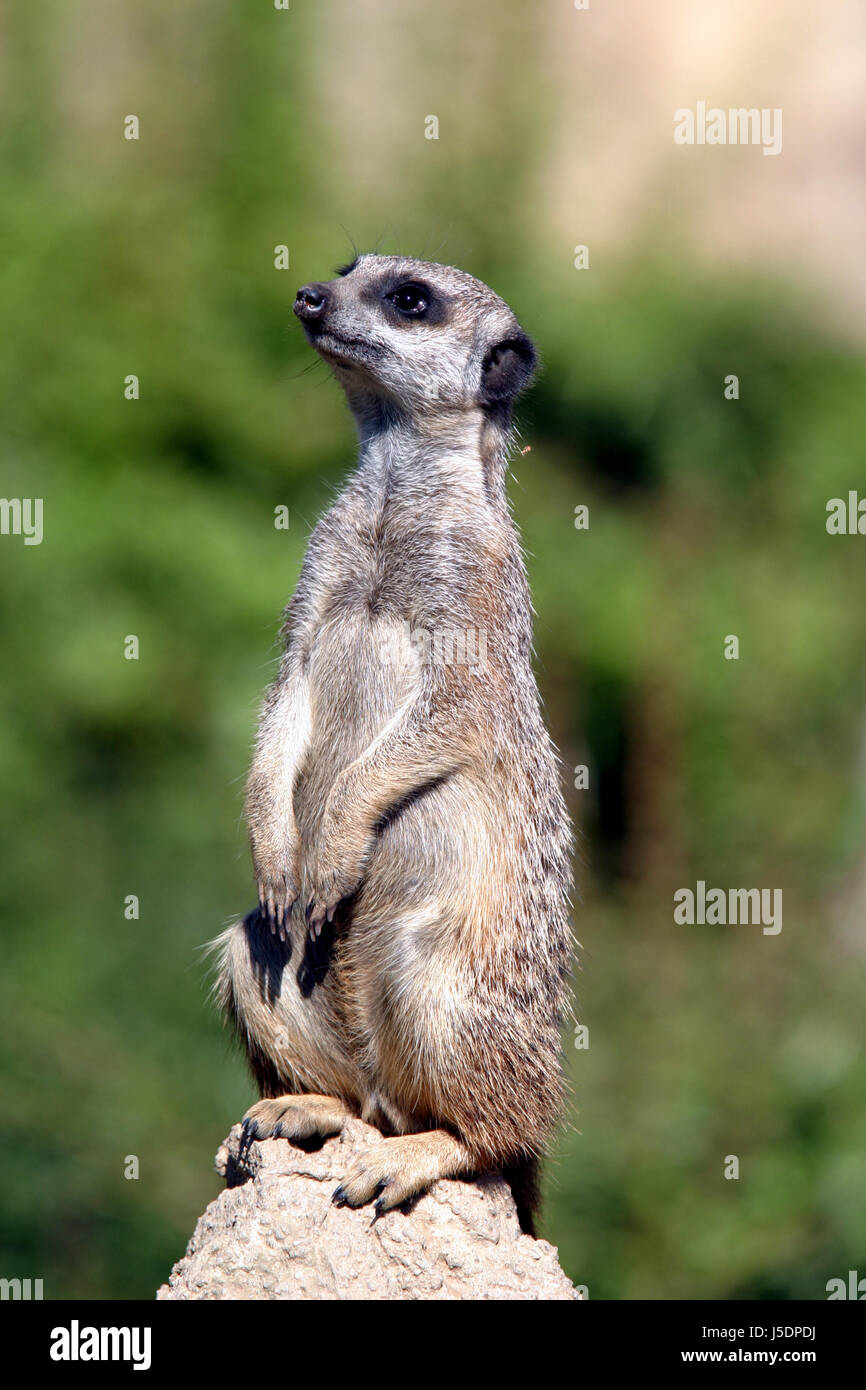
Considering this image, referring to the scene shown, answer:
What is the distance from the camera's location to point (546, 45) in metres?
11.9

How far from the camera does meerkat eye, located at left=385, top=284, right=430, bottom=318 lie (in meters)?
4.10

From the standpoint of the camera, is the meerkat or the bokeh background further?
the bokeh background

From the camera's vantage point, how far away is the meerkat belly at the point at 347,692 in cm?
391

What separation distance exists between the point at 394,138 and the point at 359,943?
334 inches

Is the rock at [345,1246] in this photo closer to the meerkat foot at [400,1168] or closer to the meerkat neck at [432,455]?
the meerkat foot at [400,1168]

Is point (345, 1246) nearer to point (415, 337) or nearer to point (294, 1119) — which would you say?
point (294, 1119)

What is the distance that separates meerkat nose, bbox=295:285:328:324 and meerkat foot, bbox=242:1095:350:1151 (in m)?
1.88

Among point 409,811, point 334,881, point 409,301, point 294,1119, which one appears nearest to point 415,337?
point 409,301

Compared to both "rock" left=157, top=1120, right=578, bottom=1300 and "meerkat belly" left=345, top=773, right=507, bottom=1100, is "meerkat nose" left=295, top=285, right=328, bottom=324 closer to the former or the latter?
"meerkat belly" left=345, top=773, right=507, bottom=1100

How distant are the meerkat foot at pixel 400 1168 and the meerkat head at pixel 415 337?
5.81ft

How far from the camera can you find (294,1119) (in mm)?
3736

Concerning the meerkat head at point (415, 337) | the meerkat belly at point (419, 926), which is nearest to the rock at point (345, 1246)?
the meerkat belly at point (419, 926)

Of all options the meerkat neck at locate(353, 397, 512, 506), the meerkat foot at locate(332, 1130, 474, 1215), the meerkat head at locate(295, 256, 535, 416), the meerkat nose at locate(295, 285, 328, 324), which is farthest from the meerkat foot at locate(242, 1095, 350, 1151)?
the meerkat nose at locate(295, 285, 328, 324)

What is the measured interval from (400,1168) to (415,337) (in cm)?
201
